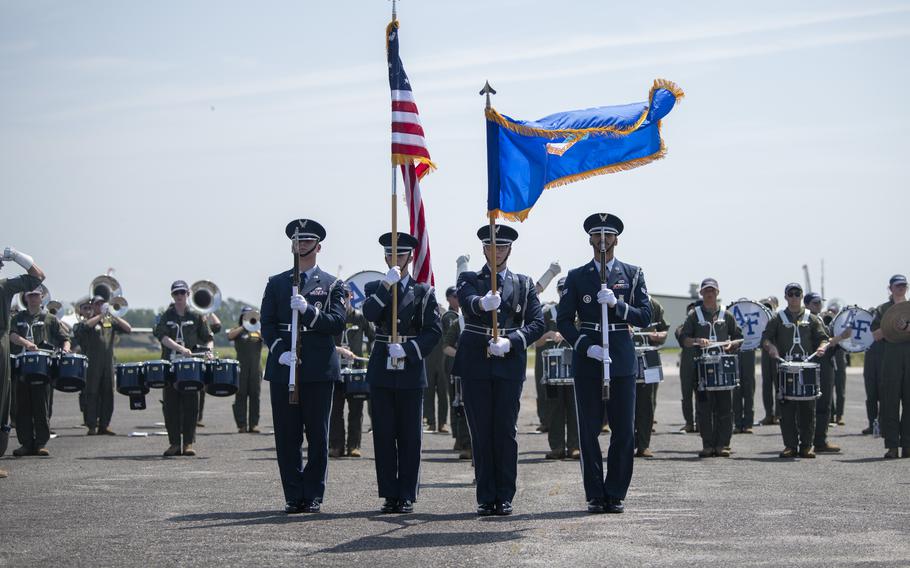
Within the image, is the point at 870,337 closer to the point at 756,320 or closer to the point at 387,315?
the point at 756,320

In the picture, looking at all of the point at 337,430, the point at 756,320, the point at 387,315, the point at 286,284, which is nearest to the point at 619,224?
the point at 387,315

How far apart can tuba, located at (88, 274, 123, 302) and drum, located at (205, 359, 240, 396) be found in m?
9.66

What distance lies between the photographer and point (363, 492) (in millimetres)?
13375

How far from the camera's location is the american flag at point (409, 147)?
12.4 m

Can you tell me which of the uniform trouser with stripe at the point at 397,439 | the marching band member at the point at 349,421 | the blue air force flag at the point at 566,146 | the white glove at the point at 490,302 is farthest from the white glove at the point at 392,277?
the marching band member at the point at 349,421

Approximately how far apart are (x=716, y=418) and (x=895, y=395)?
2.43 meters

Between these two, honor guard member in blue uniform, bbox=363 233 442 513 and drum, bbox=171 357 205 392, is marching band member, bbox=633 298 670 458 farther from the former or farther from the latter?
honor guard member in blue uniform, bbox=363 233 442 513

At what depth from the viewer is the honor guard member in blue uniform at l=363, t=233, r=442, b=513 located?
11539 millimetres

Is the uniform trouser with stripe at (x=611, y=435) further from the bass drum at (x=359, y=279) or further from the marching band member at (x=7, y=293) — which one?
the bass drum at (x=359, y=279)

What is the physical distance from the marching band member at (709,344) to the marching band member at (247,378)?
8.35 meters

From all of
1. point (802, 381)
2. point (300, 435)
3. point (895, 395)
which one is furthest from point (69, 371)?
point (895, 395)

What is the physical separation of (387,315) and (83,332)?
43.6 feet

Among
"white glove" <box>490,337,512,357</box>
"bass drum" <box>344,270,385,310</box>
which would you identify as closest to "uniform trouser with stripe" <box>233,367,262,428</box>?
"bass drum" <box>344,270,385,310</box>

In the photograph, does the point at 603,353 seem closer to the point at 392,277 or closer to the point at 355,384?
the point at 392,277
